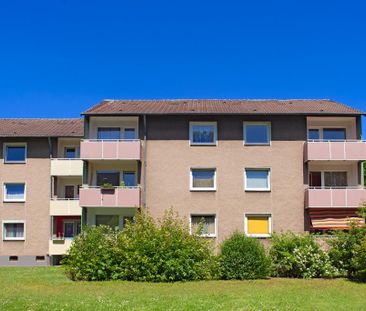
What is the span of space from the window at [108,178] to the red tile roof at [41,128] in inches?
200

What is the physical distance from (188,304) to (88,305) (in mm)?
2796

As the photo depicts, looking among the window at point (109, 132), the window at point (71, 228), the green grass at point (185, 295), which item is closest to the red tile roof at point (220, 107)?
the window at point (109, 132)

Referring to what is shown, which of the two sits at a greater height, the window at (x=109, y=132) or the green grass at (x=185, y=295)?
the window at (x=109, y=132)

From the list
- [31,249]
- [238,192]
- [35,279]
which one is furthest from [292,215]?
[31,249]

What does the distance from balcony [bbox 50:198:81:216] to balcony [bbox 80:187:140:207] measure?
5.89 metres

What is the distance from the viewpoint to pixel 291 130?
3519 cm

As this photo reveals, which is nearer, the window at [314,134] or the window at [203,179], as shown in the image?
the window at [203,179]

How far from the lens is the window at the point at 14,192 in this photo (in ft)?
134

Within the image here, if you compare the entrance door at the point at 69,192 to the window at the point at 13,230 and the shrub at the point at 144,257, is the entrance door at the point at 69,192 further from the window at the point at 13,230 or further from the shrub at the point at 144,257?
the shrub at the point at 144,257

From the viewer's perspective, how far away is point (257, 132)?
3547 cm

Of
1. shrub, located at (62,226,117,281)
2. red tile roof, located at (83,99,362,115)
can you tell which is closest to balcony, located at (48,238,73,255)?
red tile roof, located at (83,99,362,115)

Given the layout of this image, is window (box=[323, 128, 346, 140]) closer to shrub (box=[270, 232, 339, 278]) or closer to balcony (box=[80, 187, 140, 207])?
shrub (box=[270, 232, 339, 278])

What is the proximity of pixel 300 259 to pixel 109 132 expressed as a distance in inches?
625

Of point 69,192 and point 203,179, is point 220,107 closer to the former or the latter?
point 203,179
